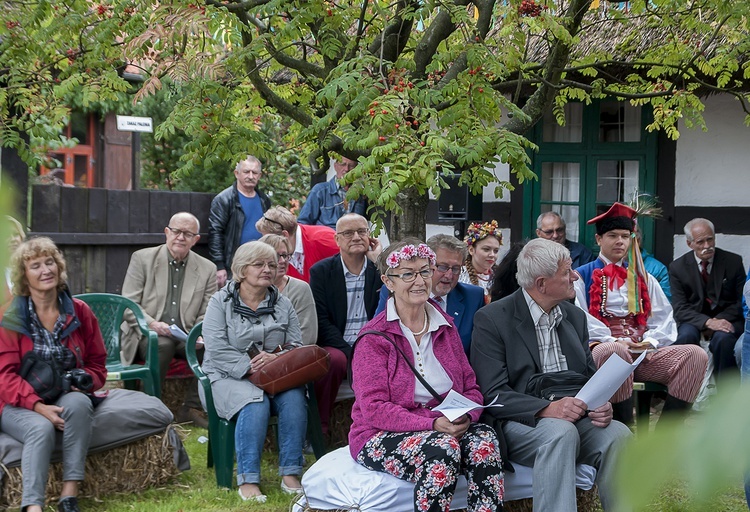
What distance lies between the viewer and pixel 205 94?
4730 millimetres

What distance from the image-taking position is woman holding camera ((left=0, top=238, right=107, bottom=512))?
4.57m

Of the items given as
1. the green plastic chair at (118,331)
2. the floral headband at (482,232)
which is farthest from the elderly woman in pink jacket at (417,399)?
the green plastic chair at (118,331)

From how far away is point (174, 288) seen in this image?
21.7ft

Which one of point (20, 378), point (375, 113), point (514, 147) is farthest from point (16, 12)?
point (514, 147)

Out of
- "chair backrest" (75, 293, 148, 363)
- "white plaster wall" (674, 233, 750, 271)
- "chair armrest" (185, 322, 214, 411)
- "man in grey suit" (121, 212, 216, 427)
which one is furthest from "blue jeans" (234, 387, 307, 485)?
"white plaster wall" (674, 233, 750, 271)

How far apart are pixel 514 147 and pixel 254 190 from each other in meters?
4.74

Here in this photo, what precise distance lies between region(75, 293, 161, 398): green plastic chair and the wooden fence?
245 cm

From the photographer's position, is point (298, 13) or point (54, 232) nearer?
point (298, 13)

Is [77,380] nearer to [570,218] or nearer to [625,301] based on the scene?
[625,301]

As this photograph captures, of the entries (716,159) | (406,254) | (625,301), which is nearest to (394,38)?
(406,254)

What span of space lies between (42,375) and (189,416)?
2.18 metres

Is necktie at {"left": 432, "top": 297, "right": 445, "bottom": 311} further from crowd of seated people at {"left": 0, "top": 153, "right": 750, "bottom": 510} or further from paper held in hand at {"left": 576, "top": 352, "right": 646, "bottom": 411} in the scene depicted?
paper held in hand at {"left": 576, "top": 352, "right": 646, "bottom": 411}

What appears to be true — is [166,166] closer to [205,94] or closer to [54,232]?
[54,232]

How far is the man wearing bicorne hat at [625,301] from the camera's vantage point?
18.4ft
